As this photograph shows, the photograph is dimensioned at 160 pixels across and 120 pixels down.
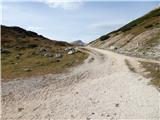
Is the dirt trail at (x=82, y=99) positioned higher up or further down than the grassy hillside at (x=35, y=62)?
further down

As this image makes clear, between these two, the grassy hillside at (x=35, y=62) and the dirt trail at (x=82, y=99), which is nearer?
the dirt trail at (x=82, y=99)

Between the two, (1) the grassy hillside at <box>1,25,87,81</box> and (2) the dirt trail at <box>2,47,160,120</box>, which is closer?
(2) the dirt trail at <box>2,47,160,120</box>

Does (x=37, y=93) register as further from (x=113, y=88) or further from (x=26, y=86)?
(x=113, y=88)

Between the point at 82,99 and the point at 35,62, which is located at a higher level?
the point at 35,62

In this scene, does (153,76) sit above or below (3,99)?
above

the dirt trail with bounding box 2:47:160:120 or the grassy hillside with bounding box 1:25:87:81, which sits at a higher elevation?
the grassy hillside with bounding box 1:25:87:81

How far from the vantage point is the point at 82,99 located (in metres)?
26.3

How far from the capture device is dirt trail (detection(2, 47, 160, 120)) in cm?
2150

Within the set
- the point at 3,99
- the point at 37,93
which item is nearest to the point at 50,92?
the point at 37,93

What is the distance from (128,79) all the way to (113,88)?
4452 millimetres

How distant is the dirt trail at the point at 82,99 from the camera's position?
21500 mm

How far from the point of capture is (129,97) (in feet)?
81.9

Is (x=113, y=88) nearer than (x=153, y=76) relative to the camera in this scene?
Yes

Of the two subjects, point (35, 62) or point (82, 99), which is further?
point (35, 62)
